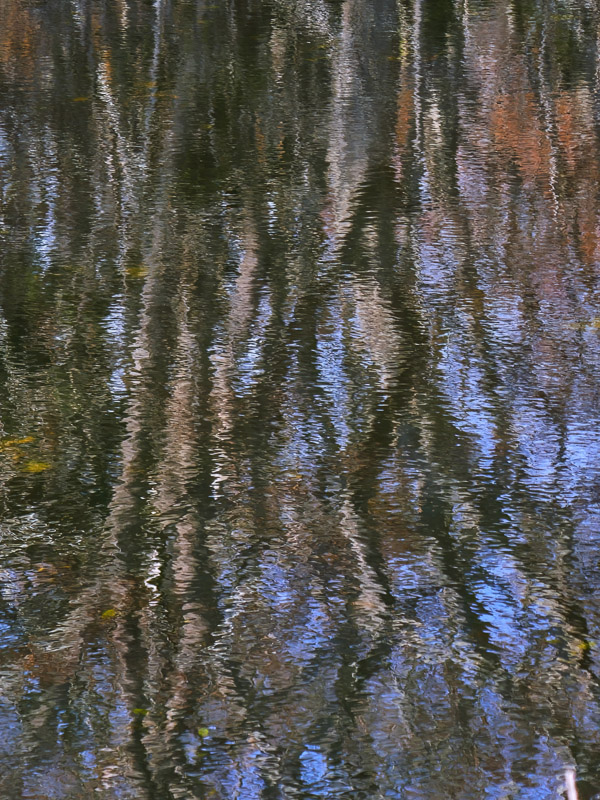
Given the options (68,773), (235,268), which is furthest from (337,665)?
(235,268)

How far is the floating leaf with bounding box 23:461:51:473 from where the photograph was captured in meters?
2.32

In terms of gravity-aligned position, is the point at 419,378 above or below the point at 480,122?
below

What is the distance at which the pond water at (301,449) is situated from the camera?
1625 mm

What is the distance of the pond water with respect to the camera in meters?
1.62

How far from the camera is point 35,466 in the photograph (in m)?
2.33

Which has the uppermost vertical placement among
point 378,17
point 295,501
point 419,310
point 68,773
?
point 378,17

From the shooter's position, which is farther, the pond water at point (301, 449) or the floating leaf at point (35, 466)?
the floating leaf at point (35, 466)

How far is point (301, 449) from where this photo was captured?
2.37 metres

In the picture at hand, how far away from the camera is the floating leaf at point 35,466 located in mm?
2322

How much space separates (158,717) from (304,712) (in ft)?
0.73

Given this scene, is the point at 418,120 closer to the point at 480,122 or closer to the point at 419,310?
the point at 480,122

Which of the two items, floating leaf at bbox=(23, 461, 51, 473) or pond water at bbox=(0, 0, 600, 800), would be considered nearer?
pond water at bbox=(0, 0, 600, 800)

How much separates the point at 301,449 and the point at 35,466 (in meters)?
0.57

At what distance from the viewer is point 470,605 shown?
1887 millimetres
